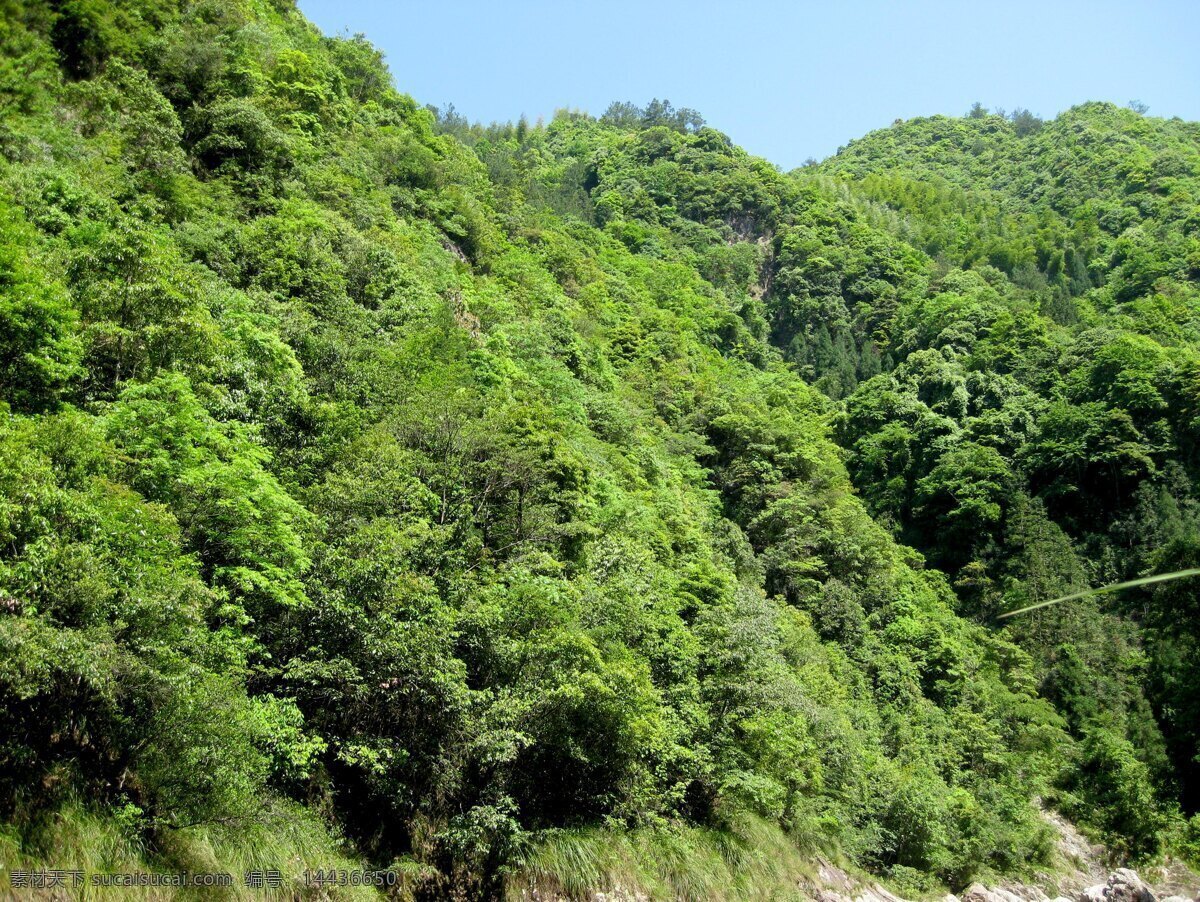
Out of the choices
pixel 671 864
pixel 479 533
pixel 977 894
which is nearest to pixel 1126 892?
pixel 977 894

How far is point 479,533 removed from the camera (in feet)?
71.9

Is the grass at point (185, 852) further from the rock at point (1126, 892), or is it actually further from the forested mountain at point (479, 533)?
the rock at point (1126, 892)

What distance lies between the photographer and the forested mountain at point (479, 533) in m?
12.1

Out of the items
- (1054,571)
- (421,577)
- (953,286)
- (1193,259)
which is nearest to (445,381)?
(421,577)

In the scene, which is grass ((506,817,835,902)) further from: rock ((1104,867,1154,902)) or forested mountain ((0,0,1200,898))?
rock ((1104,867,1154,902))

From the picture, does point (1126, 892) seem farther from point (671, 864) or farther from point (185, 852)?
point (185, 852)

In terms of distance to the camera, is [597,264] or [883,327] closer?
[597,264]

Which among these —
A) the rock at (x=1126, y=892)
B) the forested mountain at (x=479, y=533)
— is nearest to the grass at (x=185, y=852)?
the forested mountain at (x=479, y=533)

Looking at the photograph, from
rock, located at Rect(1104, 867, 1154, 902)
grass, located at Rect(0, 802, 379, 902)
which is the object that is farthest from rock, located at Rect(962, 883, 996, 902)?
grass, located at Rect(0, 802, 379, 902)

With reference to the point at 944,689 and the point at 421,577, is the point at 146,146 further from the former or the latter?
the point at 944,689

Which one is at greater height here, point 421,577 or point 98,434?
point 98,434

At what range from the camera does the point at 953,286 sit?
8888 cm

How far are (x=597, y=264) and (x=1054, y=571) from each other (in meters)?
42.0

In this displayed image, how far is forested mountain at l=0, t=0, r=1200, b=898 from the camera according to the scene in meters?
12.1
